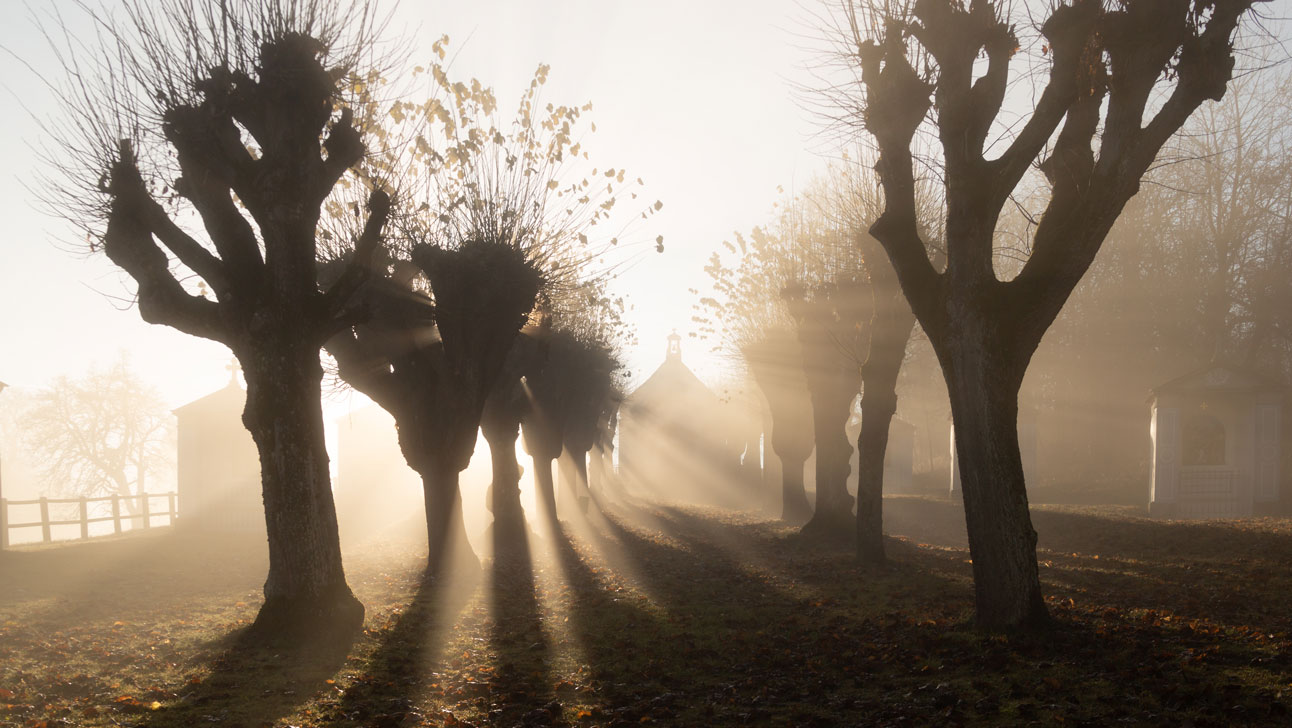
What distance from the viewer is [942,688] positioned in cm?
727

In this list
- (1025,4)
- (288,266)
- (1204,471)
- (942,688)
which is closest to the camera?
(942,688)

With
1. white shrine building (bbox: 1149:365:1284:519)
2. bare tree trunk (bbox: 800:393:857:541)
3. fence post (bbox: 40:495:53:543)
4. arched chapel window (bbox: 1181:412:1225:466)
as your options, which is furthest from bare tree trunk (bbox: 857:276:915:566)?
fence post (bbox: 40:495:53:543)

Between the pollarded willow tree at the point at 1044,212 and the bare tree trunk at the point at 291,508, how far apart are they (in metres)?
7.32

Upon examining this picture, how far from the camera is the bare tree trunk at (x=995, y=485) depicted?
8867mm

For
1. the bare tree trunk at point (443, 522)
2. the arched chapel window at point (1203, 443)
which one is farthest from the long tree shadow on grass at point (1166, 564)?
the bare tree trunk at point (443, 522)

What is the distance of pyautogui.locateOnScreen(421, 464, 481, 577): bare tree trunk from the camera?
52.6ft

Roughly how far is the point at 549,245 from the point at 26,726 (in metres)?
11.9

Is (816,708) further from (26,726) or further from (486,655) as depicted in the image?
(26,726)

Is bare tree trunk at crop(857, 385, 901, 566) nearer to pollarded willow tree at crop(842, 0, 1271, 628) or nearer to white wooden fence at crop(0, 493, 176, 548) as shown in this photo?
pollarded willow tree at crop(842, 0, 1271, 628)

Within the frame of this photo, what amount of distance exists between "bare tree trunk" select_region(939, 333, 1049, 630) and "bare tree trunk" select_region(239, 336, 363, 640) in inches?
285

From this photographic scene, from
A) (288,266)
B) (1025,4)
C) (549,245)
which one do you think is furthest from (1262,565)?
(288,266)

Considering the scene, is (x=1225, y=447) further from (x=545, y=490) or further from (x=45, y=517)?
(x=45, y=517)

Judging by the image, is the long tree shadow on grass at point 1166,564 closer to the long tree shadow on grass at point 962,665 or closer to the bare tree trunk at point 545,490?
the long tree shadow on grass at point 962,665

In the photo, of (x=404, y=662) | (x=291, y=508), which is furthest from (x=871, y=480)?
(x=291, y=508)
